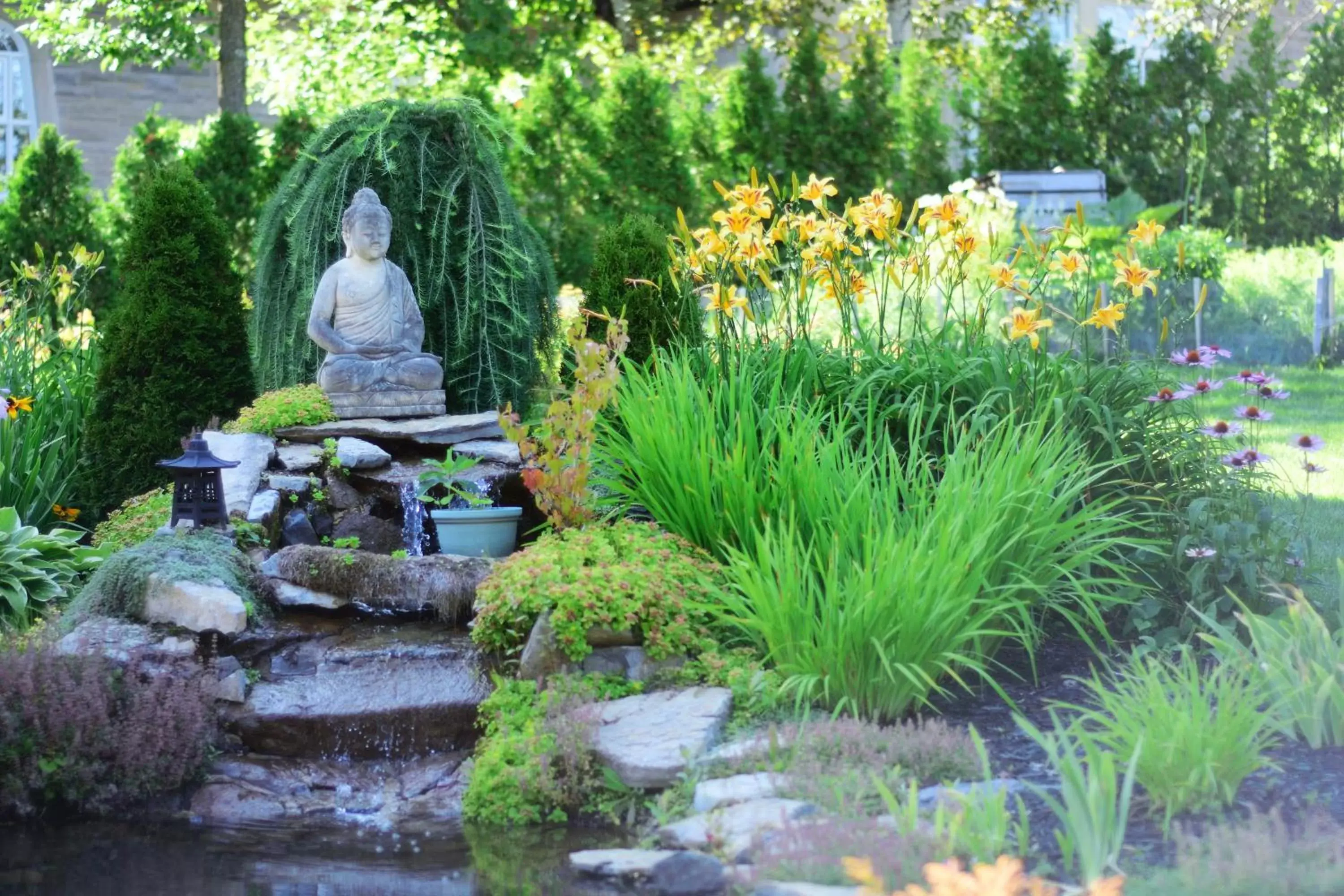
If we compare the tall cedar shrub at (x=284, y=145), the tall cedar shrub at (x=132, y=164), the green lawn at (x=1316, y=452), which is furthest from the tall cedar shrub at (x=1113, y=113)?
the tall cedar shrub at (x=132, y=164)

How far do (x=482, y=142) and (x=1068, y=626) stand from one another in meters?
4.61

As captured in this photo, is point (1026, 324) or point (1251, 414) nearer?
point (1251, 414)

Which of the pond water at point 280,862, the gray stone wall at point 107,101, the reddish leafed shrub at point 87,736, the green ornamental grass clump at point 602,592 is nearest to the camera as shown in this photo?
the pond water at point 280,862

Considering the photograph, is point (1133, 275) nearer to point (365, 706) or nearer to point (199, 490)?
point (365, 706)

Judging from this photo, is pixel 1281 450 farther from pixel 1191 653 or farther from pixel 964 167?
pixel 964 167

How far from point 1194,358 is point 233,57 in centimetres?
951

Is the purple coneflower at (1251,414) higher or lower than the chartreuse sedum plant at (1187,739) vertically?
higher

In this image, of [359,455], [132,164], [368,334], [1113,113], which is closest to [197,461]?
[359,455]

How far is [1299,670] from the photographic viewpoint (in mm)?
4238

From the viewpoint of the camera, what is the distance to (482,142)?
8234 millimetres

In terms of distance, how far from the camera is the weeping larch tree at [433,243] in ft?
26.6

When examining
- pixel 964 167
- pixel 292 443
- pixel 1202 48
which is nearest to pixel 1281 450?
pixel 292 443

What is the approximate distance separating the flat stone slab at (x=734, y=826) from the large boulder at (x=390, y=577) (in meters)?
1.86

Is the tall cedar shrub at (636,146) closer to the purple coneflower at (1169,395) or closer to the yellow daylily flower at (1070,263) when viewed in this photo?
the yellow daylily flower at (1070,263)
